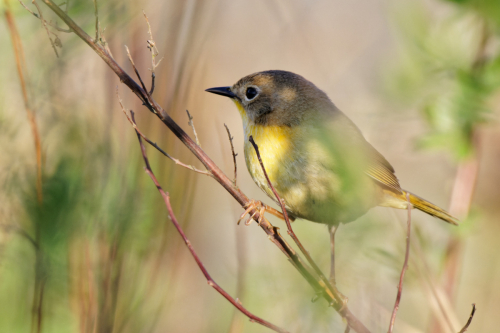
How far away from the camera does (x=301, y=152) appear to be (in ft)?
7.55

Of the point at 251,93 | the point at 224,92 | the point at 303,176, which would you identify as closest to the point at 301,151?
the point at 303,176

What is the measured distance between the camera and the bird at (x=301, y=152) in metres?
2.28

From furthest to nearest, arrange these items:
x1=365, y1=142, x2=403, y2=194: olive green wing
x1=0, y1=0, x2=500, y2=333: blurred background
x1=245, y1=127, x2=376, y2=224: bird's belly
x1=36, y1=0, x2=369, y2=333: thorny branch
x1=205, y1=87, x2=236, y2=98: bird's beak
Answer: x1=205, y1=87, x2=236, y2=98: bird's beak, x1=365, y1=142, x2=403, y2=194: olive green wing, x1=245, y1=127, x2=376, y2=224: bird's belly, x1=0, y1=0, x2=500, y2=333: blurred background, x1=36, y1=0, x2=369, y2=333: thorny branch

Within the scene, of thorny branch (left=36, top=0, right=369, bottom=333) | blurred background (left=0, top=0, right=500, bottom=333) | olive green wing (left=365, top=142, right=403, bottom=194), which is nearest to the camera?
thorny branch (left=36, top=0, right=369, bottom=333)

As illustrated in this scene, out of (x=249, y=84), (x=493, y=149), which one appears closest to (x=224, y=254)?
(x=249, y=84)

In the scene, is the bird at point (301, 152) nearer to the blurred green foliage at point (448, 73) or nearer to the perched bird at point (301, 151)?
the perched bird at point (301, 151)

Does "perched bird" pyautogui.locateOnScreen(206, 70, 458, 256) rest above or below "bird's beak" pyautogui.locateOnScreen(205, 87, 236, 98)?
below

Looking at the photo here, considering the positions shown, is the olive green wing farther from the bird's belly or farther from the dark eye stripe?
the dark eye stripe

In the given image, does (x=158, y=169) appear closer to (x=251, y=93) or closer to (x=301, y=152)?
(x=301, y=152)

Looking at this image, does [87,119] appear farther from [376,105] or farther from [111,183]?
[376,105]

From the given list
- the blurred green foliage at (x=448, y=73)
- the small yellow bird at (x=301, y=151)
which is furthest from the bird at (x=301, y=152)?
the blurred green foliage at (x=448, y=73)

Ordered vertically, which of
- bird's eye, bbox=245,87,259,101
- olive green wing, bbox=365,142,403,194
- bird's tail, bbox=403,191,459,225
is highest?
bird's eye, bbox=245,87,259,101

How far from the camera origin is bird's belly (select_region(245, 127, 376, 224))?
7.45 feet

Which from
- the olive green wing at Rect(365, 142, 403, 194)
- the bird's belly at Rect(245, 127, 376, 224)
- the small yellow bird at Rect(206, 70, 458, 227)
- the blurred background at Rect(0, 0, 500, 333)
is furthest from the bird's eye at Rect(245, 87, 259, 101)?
the olive green wing at Rect(365, 142, 403, 194)
